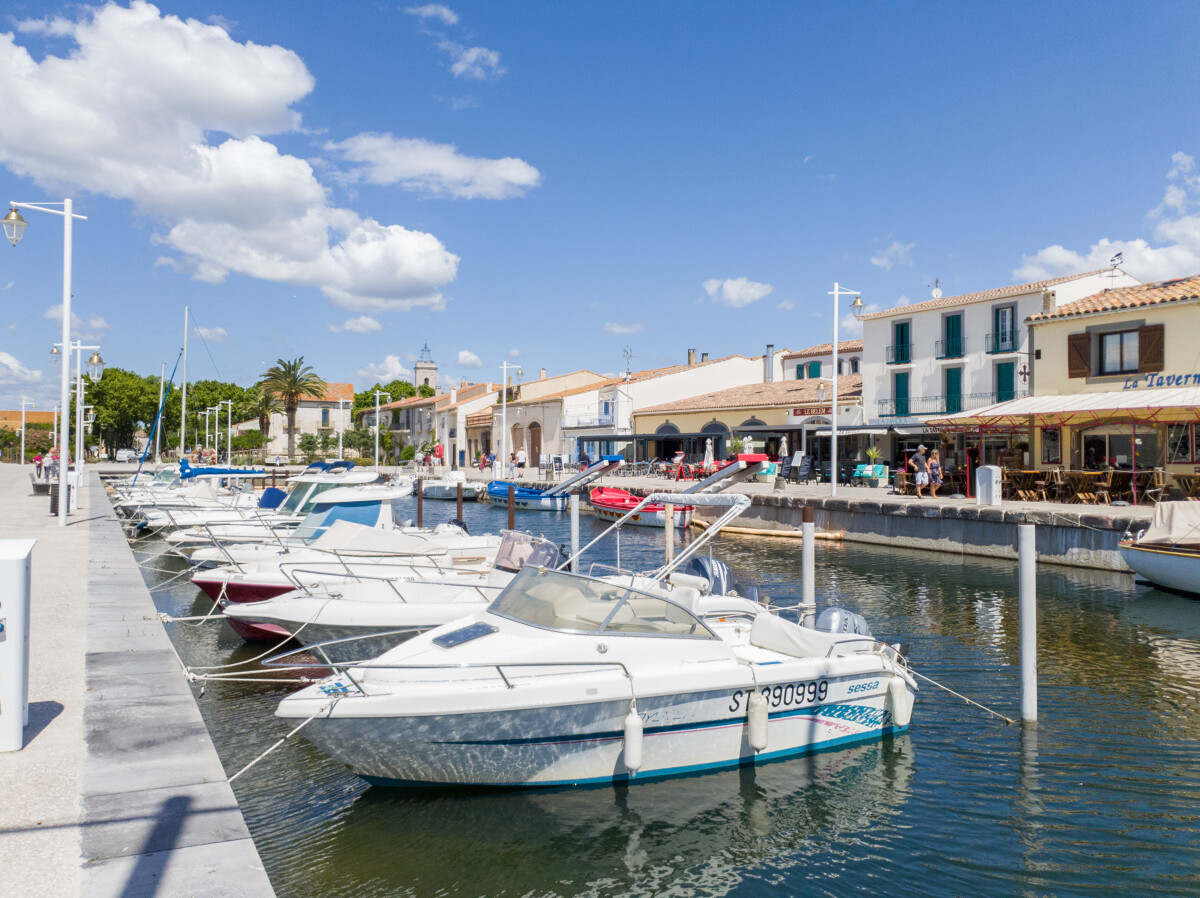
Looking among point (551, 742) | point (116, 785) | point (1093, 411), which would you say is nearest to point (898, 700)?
point (551, 742)

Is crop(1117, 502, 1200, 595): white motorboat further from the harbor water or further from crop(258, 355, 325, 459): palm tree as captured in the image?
crop(258, 355, 325, 459): palm tree

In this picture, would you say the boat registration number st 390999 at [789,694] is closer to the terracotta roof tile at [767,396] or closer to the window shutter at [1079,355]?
the window shutter at [1079,355]

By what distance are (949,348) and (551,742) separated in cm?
3380

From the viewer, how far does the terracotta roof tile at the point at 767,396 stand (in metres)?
41.8

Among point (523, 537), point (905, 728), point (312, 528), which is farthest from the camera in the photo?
point (312, 528)

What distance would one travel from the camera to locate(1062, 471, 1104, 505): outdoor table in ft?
76.8

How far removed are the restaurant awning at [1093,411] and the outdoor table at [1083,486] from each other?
69.8 inches

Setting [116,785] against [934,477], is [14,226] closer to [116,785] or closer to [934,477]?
[116,785]

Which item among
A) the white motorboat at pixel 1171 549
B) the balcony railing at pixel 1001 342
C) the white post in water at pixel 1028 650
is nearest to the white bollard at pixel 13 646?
the white post in water at pixel 1028 650

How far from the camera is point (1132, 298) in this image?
89.6 feet

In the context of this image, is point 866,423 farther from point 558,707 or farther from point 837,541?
point 558,707

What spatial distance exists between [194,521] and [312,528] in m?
7.40

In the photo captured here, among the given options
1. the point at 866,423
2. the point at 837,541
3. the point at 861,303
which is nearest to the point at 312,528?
the point at 837,541

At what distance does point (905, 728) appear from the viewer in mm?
8586
